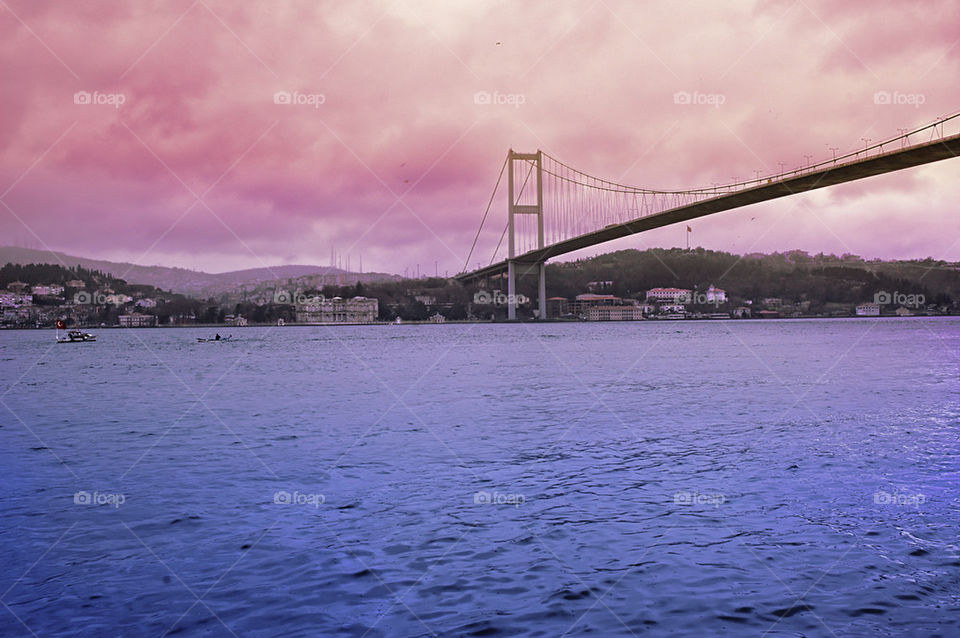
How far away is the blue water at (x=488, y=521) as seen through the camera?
444 centimetres

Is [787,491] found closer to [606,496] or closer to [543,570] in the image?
[606,496]

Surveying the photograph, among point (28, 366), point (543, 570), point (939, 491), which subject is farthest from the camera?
point (28, 366)

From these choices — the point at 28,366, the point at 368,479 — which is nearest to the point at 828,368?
the point at 368,479

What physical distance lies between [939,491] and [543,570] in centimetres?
450

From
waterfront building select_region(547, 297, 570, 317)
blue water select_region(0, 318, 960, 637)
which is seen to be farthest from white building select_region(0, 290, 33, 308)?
blue water select_region(0, 318, 960, 637)

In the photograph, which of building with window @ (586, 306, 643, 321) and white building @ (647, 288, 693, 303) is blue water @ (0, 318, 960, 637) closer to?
building with window @ (586, 306, 643, 321)

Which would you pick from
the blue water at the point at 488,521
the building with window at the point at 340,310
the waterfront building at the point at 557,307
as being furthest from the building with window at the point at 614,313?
the blue water at the point at 488,521

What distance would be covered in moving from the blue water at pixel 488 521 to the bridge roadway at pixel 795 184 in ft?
48.7

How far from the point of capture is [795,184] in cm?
3225

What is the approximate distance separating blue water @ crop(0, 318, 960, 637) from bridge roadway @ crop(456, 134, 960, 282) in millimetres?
14857

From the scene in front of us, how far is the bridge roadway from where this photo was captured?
2588 cm

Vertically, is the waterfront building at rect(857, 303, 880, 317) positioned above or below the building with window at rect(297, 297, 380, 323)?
below

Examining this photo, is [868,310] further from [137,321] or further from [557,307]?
[137,321]

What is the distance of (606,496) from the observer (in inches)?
287
